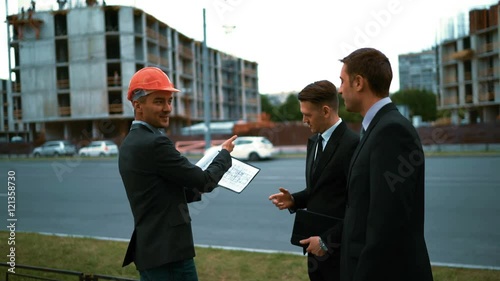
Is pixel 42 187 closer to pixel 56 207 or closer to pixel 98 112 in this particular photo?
pixel 56 207

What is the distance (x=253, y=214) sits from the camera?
908 centimetres

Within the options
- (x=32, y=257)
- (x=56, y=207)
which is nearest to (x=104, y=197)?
(x=56, y=207)

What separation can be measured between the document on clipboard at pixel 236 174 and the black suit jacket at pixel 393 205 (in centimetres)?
112

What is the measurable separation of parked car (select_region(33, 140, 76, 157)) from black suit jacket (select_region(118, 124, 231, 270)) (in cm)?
3249

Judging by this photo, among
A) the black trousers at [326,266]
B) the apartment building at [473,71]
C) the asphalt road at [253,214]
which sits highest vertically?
the apartment building at [473,71]

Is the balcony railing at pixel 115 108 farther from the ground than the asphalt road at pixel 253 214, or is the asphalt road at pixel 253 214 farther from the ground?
the balcony railing at pixel 115 108

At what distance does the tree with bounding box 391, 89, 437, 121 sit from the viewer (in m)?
83.0

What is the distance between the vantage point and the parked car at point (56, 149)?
3247 centimetres

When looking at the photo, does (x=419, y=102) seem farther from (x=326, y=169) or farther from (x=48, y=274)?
(x=326, y=169)

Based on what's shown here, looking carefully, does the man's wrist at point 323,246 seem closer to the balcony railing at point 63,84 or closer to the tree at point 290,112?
the balcony railing at point 63,84

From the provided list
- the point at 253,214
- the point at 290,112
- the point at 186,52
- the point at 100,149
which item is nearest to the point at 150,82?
the point at 253,214

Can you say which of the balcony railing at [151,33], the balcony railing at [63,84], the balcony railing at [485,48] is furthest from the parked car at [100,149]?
the balcony railing at [485,48]

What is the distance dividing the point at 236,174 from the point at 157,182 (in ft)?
2.13

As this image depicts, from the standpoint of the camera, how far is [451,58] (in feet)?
144
